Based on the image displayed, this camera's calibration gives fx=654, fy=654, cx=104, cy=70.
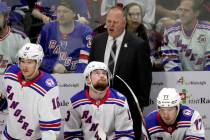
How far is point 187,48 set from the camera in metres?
6.86

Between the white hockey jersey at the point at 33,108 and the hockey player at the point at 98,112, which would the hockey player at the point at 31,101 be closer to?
the white hockey jersey at the point at 33,108

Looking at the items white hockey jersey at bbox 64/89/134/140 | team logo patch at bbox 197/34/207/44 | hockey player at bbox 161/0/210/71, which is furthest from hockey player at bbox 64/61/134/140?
team logo patch at bbox 197/34/207/44

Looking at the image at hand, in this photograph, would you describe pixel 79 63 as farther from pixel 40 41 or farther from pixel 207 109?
pixel 207 109

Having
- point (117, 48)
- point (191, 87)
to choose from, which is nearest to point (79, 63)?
point (117, 48)

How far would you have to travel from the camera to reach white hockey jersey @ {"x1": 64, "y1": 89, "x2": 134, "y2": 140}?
5.49 metres

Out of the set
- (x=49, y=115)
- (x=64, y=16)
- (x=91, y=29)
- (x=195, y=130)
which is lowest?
(x=195, y=130)

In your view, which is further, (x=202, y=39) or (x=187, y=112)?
(x=202, y=39)

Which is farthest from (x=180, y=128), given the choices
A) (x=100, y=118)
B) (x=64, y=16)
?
(x=64, y=16)

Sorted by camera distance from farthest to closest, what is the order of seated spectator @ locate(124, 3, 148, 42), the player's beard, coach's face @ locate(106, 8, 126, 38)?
seated spectator @ locate(124, 3, 148, 42) → coach's face @ locate(106, 8, 126, 38) → the player's beard

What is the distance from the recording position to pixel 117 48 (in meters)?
6.13

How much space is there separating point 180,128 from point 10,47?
2.08m

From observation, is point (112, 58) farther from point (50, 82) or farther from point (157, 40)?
point (50, 82)

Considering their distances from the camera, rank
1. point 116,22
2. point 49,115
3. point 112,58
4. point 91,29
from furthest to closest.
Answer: point 91,29 → point 112,58 → point 116,22 → point 49,115

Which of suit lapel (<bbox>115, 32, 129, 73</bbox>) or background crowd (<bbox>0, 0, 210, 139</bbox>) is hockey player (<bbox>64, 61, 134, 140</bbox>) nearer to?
suit lapel (<bbox>115, 32, 129, 73</bbox>)
